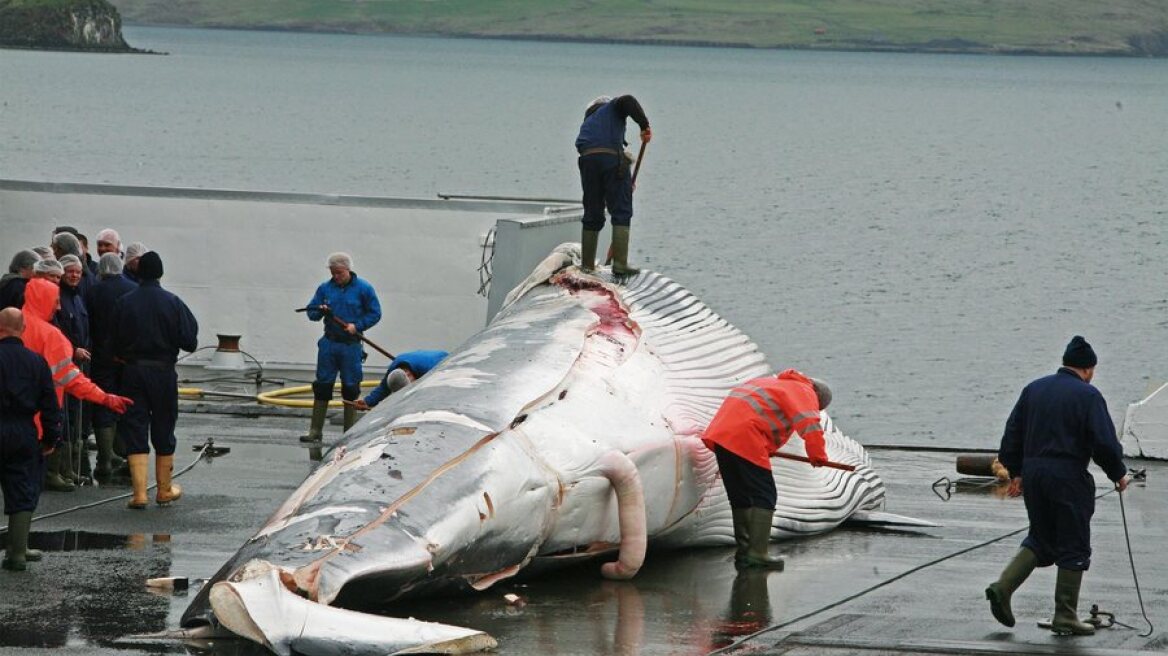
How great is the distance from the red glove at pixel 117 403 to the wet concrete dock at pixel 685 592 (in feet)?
2.67

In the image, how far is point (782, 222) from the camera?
232 feet

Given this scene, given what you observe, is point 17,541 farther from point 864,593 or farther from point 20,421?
point 864,593

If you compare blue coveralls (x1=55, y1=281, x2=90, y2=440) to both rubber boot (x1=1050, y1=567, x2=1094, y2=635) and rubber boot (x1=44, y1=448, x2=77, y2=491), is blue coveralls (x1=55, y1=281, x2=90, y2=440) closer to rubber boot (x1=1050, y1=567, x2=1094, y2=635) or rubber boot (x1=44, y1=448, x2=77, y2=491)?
rubber boot (x1=44, y1=448, x2=77, y2=491)

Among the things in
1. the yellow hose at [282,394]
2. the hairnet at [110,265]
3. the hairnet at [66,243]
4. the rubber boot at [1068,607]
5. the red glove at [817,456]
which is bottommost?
the yellow hose at [282,394]

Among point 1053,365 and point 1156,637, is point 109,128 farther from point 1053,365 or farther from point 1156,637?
point 1156,637

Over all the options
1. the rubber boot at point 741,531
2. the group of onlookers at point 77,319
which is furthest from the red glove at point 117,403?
the rubber boot at point 741,531

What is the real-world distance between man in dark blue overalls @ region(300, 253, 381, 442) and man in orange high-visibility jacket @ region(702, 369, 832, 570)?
232 inches

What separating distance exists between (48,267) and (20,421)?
285cm

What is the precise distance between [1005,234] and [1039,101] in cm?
12609

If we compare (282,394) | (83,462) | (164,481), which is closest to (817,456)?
(164,481)

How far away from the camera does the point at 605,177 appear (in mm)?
16375

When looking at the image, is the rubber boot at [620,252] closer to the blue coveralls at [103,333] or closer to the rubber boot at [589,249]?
the rubber boot at [589,249]

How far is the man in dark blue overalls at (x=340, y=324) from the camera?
58.4ft

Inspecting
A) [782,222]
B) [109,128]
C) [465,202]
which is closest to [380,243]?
[465,202]
